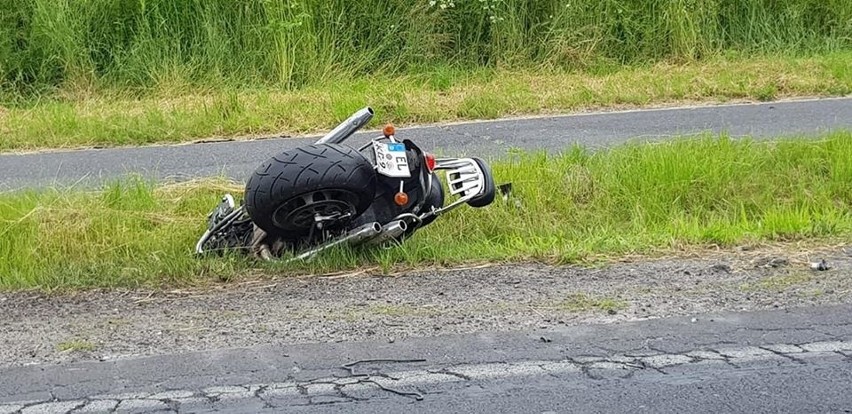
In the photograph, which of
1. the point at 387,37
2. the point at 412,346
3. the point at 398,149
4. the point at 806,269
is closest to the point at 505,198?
the point at 398,149

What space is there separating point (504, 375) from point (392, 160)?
171 centimetres

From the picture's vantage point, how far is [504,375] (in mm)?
4066

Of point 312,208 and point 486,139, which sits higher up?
point 312,208

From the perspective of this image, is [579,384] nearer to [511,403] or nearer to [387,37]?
[511,403]

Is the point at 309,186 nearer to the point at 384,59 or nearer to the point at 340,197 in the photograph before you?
the point at 340,197

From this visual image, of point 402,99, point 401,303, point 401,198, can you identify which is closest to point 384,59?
point 402,99

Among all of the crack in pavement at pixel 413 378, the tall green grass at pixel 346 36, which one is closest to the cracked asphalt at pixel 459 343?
the crack in pavement at pixel 413 378

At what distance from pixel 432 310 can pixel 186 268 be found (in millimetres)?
1525

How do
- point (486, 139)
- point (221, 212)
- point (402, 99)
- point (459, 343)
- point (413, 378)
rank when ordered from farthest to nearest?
point (402, 99) < point (486, 139) < point (221, 212) < point (459, 343) < point (413, 378)

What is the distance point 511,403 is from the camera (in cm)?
382

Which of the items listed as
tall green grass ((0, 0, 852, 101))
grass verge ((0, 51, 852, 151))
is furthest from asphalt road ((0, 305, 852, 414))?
tall green grass ((0, 0, 852, 101))

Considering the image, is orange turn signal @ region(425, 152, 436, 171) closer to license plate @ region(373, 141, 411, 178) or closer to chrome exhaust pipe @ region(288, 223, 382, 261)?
license plate @ region(373, 141, 411, 178)

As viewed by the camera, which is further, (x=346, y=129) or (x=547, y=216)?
(x=547, y=216)

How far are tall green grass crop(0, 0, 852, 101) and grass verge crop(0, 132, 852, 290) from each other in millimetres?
4287
